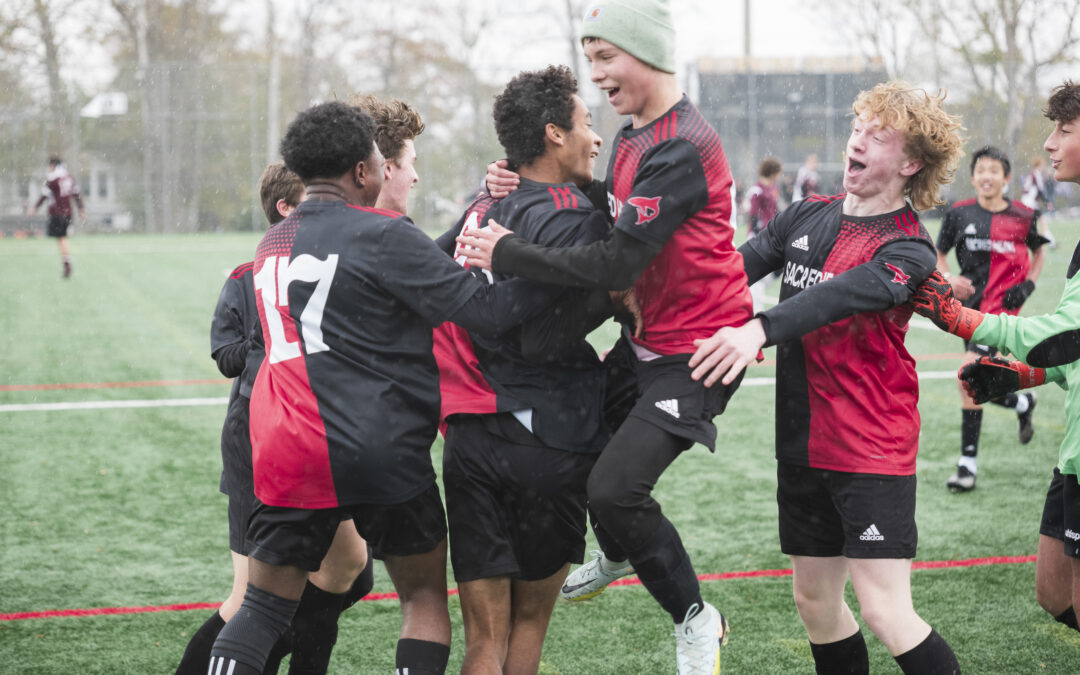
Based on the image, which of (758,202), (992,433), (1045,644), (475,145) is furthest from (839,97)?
(1045,644)

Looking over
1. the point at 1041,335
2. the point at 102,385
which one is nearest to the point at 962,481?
the point at 1041,335

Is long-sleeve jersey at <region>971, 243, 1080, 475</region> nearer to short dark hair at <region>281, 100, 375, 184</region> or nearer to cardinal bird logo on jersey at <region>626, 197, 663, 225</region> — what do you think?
cardinal bird logo on jersey at <region>626, 197, 663, 225</region>

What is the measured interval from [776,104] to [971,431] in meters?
25.4

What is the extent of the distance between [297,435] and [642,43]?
144cm

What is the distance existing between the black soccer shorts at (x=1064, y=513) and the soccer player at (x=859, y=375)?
0.49 metres

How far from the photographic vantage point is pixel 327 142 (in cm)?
283

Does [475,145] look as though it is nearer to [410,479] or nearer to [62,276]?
[62,276]

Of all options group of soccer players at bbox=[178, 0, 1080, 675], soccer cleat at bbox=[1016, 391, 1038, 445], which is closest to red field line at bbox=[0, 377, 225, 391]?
soccer cleat at bbox=[1016, 391, 1038, 445]

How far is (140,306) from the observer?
16391 mm

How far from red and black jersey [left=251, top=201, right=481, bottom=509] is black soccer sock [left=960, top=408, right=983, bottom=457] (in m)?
4.82

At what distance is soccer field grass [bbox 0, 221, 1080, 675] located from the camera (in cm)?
430

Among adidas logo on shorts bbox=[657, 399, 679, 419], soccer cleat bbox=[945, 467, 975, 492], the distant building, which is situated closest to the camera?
adidas logo on shorts bbox=[657, 399, 679, 419]

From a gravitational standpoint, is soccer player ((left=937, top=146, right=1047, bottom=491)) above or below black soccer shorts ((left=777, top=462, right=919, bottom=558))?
above

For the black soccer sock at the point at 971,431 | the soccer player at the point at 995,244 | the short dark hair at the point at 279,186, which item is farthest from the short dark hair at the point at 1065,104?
the soccer player at the point at 995,244
